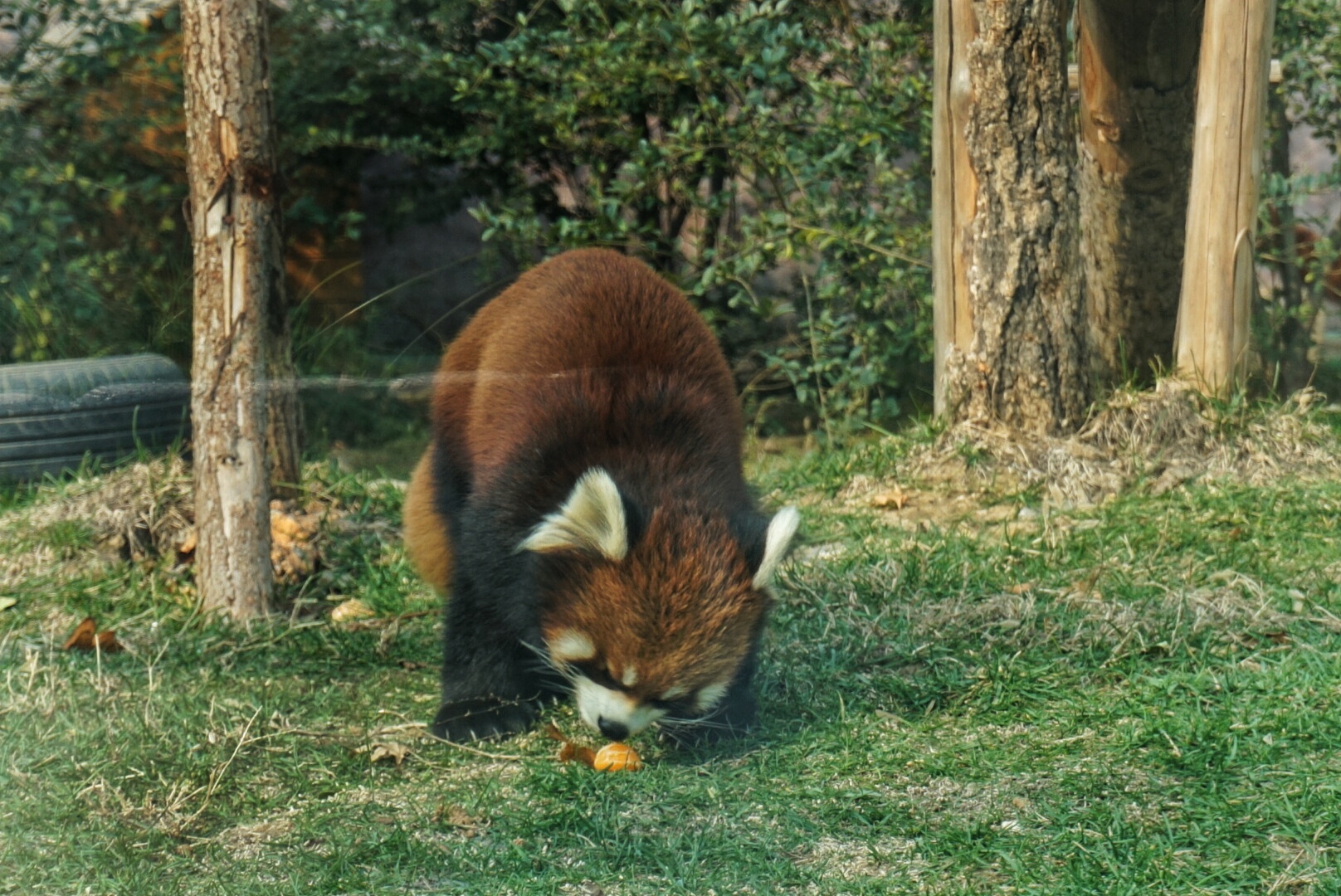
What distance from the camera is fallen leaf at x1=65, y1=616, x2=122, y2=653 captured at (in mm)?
3621

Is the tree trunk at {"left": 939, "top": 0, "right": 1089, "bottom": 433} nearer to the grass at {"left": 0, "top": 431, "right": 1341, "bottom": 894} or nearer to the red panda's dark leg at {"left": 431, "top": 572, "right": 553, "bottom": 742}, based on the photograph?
the grass at {"left": 0, "top": 431, "right": 1341, "bottom": 894}

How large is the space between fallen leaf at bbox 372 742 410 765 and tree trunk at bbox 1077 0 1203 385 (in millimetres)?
3396

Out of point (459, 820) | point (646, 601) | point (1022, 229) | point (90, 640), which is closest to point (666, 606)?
point (646, 601)

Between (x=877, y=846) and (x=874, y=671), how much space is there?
0.96 metres

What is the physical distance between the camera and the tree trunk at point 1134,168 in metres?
5.25

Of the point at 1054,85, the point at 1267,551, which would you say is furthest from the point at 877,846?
the point at 1054,85

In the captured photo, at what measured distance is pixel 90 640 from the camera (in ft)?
12.0

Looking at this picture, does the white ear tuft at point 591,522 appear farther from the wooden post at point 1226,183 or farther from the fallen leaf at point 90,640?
the wooden post at point 1226,183

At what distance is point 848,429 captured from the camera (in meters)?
5.67

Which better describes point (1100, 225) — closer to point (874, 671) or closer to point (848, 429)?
point (848, 429)

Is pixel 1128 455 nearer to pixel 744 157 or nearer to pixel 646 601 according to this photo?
pixel 744 157

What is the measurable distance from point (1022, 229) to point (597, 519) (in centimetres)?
272

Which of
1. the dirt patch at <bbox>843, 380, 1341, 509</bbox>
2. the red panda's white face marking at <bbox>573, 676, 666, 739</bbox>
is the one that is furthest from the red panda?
the dirt patch at <bbox>843, 380, 1341, 509</bbox>

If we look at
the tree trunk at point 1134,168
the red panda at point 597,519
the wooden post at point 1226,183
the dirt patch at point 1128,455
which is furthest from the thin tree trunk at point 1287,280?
the red panda at point 597,519
